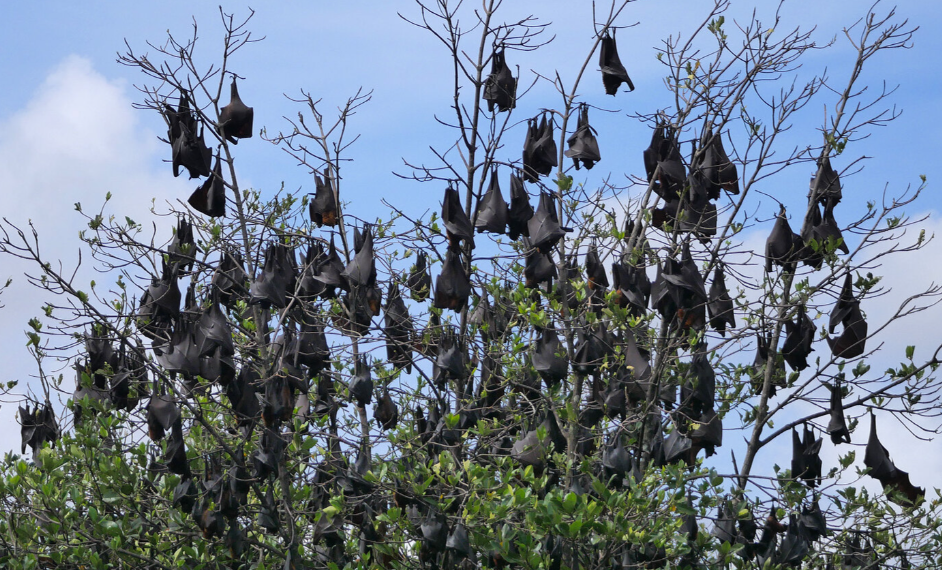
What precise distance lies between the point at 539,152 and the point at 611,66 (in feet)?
5.06

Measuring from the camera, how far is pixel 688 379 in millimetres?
8492

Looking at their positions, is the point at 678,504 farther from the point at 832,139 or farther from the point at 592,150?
the point at 832,139

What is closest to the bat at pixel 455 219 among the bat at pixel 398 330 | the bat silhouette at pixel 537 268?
the bat silhouette at pixel 537 268

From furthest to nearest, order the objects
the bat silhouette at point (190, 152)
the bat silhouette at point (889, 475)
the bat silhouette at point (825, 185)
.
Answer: the bat silhouette at point (825, 185), the bat silhouette at point (889, 475), the bat silhouette at point (190, 152)

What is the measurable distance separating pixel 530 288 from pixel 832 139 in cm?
381

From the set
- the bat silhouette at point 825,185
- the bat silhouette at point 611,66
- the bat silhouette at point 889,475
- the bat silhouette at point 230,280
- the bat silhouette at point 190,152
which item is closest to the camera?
the bat silhouette at point 190,152

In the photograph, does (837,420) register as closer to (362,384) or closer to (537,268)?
(537,268)

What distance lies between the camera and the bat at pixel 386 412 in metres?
9.70

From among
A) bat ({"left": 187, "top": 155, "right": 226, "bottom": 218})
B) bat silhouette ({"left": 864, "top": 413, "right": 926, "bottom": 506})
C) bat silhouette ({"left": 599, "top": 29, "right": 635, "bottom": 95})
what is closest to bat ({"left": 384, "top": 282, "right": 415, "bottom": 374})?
bat ({"left": 187, "top": 155, "right": 226, "bottom": 218})

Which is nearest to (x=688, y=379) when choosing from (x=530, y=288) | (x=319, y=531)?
(x=530, y=288)

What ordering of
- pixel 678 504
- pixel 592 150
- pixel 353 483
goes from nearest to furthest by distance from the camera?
1. pixel 678 504
2. pixel 353 483
3. pixel 592 150

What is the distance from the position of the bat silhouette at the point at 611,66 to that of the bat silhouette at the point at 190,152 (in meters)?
3.99

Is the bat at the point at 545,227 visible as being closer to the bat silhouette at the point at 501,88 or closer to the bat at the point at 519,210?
the bat at the point at 519,210

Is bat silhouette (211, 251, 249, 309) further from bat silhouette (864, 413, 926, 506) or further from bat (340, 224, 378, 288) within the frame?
bat silhouette (864, 413, 926, 506)
